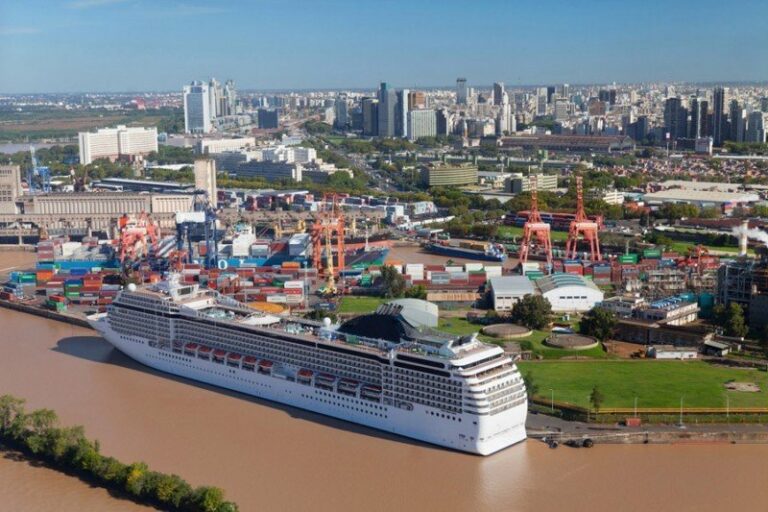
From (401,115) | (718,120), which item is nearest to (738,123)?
(718,120)

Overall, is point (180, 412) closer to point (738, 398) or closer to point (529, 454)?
point (529, 454)

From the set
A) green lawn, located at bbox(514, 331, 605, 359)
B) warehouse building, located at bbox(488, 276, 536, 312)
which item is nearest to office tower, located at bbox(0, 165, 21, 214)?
warehouse building, located at bbox(488, 276, 536, 312)

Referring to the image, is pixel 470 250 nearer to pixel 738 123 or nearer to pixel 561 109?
pixel 738 123

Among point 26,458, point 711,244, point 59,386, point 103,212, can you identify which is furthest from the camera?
point 103,212

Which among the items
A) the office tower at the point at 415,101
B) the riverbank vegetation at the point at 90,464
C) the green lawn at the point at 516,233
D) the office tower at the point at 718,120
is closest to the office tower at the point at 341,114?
the office tower at the point at 415,101

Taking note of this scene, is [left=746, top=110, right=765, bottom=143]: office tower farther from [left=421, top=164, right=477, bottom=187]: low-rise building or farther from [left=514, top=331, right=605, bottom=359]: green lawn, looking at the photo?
[left=514, top=331, right=605, bottom=359]: green lawn

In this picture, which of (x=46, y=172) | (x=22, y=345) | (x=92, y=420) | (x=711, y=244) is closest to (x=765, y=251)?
(x=711, y=244)

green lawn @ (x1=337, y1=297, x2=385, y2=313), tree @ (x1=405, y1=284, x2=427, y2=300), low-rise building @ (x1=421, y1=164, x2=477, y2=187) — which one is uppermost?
low-rise building @ (x1=421, y1=164, x2=477, y2=187)
